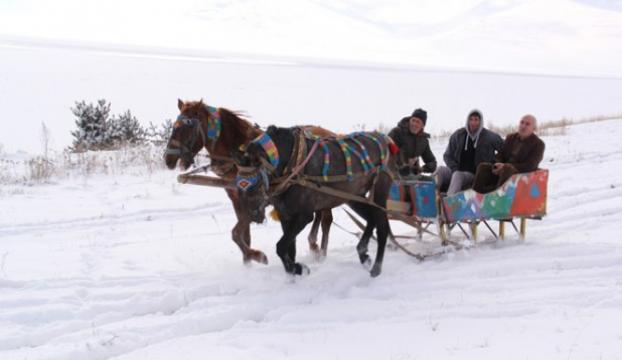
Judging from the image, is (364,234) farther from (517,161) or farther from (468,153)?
(517,161)

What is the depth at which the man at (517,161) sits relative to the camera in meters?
7.05

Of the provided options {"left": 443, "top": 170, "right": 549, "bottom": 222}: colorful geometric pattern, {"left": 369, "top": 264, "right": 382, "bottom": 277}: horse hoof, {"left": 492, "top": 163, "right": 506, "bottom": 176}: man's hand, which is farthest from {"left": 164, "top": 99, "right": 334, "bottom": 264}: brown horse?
{"left": 492, "top": 163, "right": 506, "bottom": 176}: man's hand

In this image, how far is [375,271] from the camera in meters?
6.37

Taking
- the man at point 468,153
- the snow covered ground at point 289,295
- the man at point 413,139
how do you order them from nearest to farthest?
the snow covered ground at point 289,295 < the man at point 468,153 < the man at point 413,139

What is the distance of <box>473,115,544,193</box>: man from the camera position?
23.1 feet

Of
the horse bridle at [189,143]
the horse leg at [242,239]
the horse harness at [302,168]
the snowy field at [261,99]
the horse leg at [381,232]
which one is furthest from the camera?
the snowy field at [261,99]

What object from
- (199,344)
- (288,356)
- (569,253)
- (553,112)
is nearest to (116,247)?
(199,344)

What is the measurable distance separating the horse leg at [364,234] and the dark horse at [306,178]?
0.4 inches

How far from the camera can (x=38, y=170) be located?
1095 centimetres

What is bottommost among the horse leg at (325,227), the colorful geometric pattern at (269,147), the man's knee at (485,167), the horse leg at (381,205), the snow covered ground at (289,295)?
the snow covered ground at (289,295)

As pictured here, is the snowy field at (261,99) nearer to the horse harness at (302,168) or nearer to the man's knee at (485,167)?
the man's knee at (485,167)

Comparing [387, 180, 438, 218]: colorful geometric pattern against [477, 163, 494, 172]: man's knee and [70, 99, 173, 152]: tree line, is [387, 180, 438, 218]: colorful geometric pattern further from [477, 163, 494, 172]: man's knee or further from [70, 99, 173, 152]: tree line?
[70, 99, 173, 152]: tree line

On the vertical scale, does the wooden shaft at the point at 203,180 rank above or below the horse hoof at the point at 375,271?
above

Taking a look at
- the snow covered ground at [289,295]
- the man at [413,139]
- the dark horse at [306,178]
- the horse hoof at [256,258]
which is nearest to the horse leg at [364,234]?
the dark horse at [306,178]
